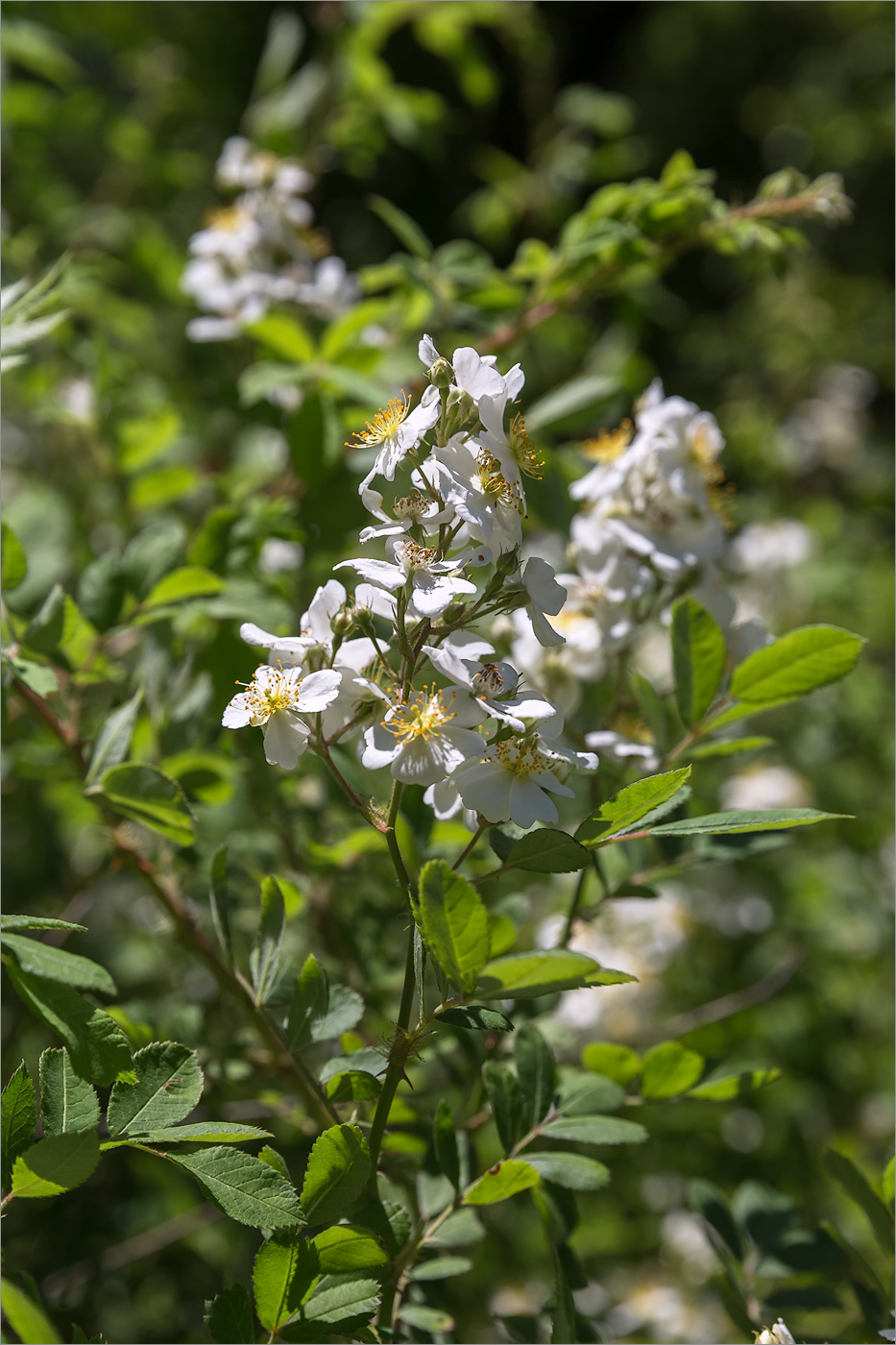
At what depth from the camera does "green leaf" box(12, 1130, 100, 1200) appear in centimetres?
64

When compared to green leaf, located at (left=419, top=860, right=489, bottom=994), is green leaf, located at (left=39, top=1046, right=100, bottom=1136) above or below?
below

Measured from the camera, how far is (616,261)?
127 centimetres

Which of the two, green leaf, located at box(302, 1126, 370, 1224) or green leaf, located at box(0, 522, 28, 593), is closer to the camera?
green leaf, located at box(302, 1126, 370, 1224)

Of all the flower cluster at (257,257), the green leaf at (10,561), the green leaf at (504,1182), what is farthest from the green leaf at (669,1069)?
the flower cluster at (257,257)

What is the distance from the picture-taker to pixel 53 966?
0.75 metres

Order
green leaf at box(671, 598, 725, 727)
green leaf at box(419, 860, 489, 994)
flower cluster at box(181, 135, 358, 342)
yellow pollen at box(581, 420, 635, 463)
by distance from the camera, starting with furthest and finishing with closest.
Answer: flower cluster at box(181, 135, 358, 342) < yellow pollen at box(581, 420, 635, 463) < green leaf at box(671, 598, 725, 727) < green leaf at box(419, 860, 489, 994)

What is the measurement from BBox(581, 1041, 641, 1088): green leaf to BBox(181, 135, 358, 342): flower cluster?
1050mm

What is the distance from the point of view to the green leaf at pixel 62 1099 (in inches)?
26.6

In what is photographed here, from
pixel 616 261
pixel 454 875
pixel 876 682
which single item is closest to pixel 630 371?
pixel 616 261

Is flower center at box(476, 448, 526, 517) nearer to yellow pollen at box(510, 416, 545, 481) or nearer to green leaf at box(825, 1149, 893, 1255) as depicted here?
yellow pollen at box(510, 416, 545, 481)

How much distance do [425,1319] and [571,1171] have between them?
0.17 meters

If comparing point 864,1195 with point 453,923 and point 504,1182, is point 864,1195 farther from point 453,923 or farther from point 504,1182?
point 453,923

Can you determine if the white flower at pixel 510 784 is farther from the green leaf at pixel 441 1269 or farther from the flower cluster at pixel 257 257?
the flower cluster at pixel 257 257

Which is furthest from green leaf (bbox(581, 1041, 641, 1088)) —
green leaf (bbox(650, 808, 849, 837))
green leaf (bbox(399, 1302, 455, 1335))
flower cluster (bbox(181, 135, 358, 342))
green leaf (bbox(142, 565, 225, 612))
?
flower cluster (bbox(181, 135, 358, 342))
